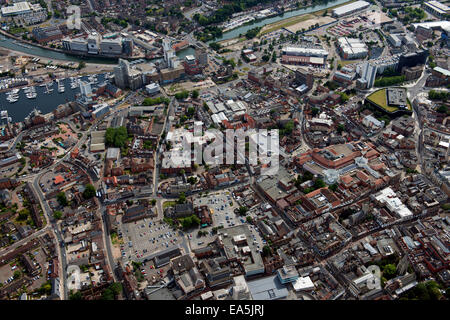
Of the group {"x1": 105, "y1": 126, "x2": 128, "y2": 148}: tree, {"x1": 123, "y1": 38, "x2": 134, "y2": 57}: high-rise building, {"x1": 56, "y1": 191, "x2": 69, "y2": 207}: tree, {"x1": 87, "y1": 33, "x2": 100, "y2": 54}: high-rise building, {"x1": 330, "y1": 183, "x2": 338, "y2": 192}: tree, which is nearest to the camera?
{"x1": 56, "y1": 191, "x2": 69, "y2": 207}: tree

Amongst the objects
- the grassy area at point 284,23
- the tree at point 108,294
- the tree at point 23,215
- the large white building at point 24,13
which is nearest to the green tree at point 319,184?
the tree at point 108,294

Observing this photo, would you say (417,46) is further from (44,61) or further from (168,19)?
(44,61)

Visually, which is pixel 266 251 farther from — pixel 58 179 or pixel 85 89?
pixel 85 89

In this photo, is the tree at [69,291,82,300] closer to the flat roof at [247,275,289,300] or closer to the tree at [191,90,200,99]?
the flat roof at [247,275,289,300]

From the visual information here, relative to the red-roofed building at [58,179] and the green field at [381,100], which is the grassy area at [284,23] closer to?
the green field at [381,100]

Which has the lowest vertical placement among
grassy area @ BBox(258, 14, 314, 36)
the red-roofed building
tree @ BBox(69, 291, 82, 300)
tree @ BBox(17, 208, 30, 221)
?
tree @ BBox(69, 291, 82, 300)

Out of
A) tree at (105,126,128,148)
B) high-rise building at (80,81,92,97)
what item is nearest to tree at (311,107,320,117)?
tree at (105,126,128,148)

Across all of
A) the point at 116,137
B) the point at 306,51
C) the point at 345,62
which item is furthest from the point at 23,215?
the point at 345,62
